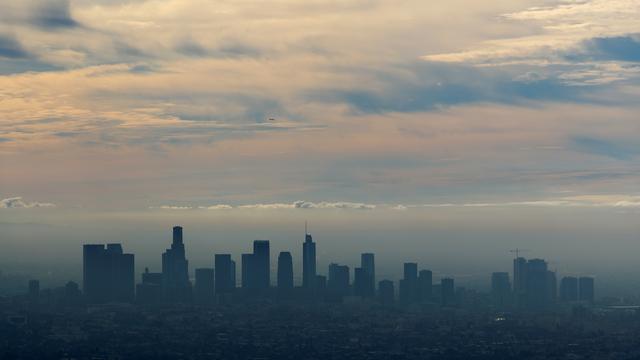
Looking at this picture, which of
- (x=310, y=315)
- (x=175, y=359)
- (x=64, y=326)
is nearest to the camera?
(x=175, y=359)

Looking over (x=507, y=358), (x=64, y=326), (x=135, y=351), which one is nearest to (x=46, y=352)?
(x=135, y=351)

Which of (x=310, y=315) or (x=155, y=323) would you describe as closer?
(x=155, y=323)

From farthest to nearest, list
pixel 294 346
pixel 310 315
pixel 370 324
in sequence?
pixel 310 315
pixel 370 324
pixel 294 346

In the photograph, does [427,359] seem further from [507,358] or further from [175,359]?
[175,359]

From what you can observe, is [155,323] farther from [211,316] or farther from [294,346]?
[294,346]

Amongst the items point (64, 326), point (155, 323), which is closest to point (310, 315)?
point (155, 323)

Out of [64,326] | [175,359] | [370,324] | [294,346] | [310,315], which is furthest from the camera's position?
[310,315]

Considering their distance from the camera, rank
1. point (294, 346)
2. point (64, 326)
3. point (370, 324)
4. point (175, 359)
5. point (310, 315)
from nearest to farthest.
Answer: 1. point (175, 359)
2. point (294, 346)
3. point (64, 326)
4. point (370, 324)
5. point (310, 315)

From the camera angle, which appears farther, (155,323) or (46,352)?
(155,323)
